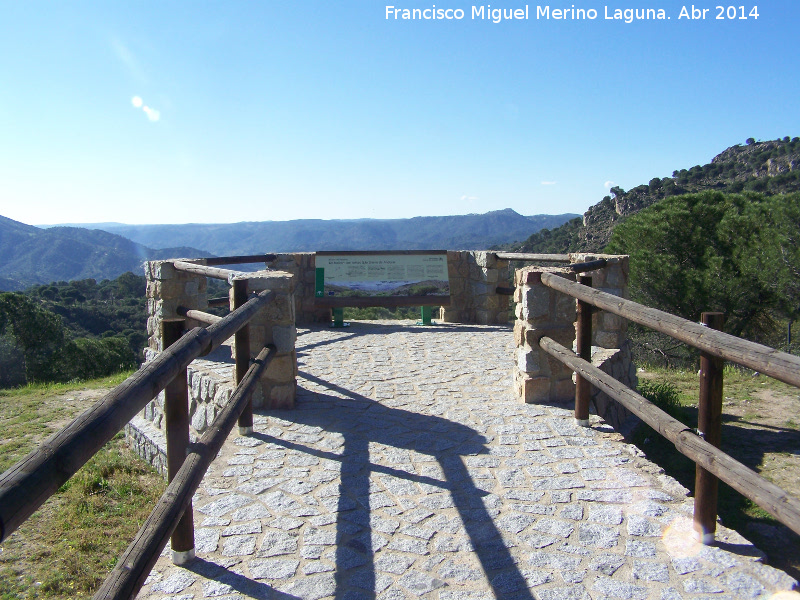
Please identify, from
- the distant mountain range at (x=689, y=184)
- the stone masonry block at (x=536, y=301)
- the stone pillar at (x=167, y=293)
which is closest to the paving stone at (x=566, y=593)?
the stone masonry block at (x=536, y=301)

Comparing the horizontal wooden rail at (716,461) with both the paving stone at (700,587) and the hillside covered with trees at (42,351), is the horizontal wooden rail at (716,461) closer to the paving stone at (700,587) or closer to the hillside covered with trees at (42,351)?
the paving stone at (700,587)

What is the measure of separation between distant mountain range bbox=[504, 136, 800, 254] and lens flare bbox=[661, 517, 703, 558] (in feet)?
81.7

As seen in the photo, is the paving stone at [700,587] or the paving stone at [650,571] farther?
the paving stone at [650,571]

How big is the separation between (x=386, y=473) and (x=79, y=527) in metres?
2.21

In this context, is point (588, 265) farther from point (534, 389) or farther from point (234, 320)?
point (234, 320)

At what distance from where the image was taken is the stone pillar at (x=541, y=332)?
15.4 ft

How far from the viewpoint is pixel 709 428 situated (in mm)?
2654

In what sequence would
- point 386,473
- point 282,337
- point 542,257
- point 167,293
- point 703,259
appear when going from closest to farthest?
point 386,473, point 282,337, point 167,293, point 542,257, point 703,259

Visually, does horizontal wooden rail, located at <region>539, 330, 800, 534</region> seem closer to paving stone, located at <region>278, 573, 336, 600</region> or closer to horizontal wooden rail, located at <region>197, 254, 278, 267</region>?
paving stone, located at <region>278, 573, 336, 600</region>

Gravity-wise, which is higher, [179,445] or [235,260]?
[235,260]

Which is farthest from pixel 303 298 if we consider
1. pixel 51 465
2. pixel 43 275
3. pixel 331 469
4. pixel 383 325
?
pixel 43 275

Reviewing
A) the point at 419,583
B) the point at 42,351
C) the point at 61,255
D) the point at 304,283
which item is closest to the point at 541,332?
the point at 419,583

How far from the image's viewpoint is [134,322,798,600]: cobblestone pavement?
2.42 meters

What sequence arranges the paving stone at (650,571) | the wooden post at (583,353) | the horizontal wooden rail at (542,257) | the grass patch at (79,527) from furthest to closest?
1. the horizontal wooden rail at (542,257)
2. the wooden post at (583,353)
3. the grass patch at (79,527)
4. the paving stone at (650,571)
